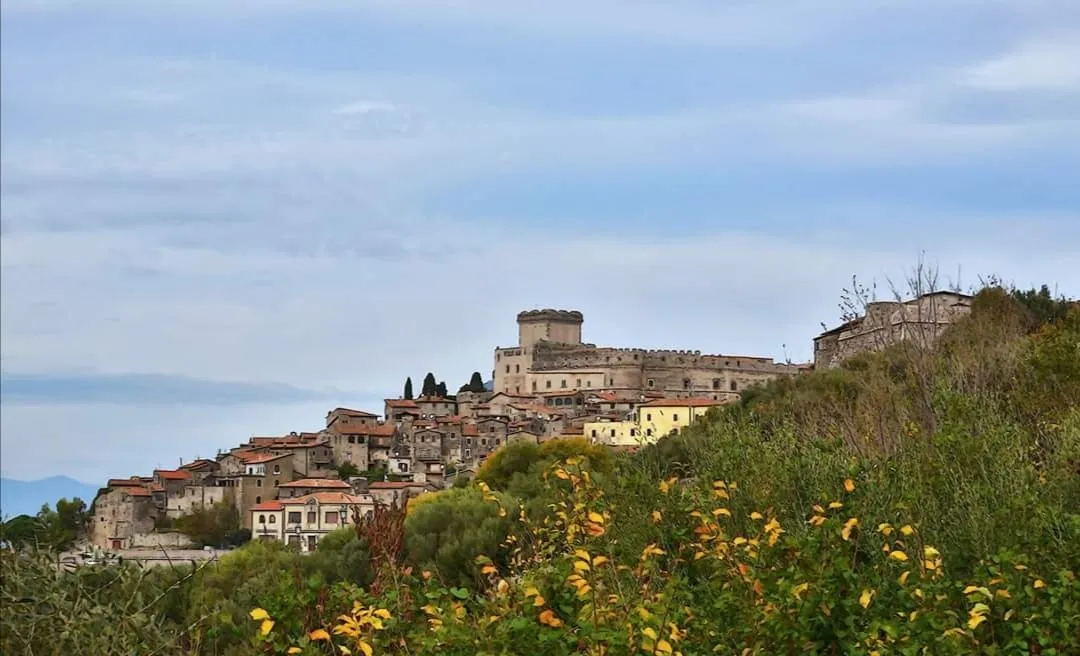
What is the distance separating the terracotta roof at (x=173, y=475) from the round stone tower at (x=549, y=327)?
30749 millimetres

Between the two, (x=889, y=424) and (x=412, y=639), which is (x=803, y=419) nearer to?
(x=889, y=424)

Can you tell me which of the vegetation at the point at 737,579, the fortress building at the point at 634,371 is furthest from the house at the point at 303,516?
the vegetation at the point at 737,579

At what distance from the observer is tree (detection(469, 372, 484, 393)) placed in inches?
3947

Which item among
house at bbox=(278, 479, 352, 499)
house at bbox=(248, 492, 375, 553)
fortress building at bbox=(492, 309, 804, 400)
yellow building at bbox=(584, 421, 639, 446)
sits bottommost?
house at bbox=(248, 492, 375, 553)

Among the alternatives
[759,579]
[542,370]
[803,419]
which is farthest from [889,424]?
[542,370]

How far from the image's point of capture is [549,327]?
4245 inches

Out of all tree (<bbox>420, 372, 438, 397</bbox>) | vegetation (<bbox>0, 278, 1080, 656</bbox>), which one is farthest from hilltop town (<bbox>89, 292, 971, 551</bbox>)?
vegetation (<bbox>0, 278, 1080, 656</bbox>)

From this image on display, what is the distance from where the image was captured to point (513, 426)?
278 feet

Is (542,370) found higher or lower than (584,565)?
higher

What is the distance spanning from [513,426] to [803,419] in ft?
218

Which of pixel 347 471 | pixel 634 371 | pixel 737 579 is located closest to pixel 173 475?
pixel 347 471

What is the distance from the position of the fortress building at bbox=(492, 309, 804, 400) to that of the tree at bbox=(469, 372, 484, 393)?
332 cm

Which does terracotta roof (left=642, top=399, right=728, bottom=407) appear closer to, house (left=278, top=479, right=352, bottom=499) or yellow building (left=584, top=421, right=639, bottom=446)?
yellow building (left=584, top=421, right=639, bottom=446)

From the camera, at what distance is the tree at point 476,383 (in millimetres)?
100262
